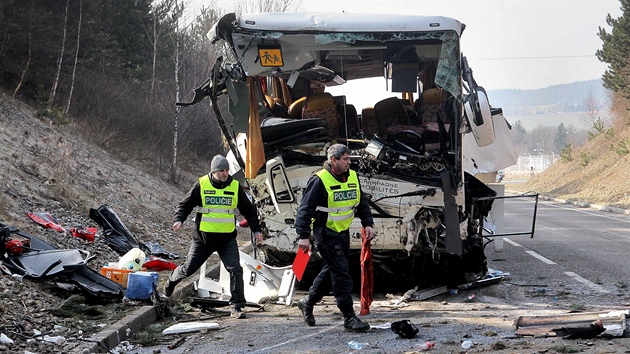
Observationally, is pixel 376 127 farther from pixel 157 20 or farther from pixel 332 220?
pixel 157 20

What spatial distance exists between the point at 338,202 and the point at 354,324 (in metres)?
1.13

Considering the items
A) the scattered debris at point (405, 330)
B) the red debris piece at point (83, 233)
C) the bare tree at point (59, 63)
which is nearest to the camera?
the scattered debris at point (405, 330)

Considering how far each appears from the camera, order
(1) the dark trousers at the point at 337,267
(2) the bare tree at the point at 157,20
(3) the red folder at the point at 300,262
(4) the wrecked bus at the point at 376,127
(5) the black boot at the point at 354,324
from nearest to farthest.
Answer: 1. (5) the black boot at the point at 354,324
2. (1) the dark trousers at the point at 337,267
3. (3) the red folder at the point at 300,262
4. (4) the wrecked bus at the point at 376,127
5. (2) the bare tree at the point at 157,20

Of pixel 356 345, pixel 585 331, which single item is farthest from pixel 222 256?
pixel 585 331

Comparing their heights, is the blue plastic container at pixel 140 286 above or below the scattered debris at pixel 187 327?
above

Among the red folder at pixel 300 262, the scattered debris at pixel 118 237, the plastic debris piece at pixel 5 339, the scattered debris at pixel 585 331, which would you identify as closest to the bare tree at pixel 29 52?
the scattered debris at pixel 118 237

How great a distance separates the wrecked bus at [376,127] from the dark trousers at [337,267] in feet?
5.28

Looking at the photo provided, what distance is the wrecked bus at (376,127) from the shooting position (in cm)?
936

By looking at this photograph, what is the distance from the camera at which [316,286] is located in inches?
321

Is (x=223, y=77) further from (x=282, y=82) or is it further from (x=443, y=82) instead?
(x=443, y=82)

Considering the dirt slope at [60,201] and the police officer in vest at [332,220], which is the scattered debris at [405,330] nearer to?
the police officer in vest at [332,220]

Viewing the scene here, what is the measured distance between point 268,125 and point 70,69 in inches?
691

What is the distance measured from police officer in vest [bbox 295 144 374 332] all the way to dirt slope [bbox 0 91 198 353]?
1950mm

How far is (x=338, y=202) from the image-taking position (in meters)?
8.05
